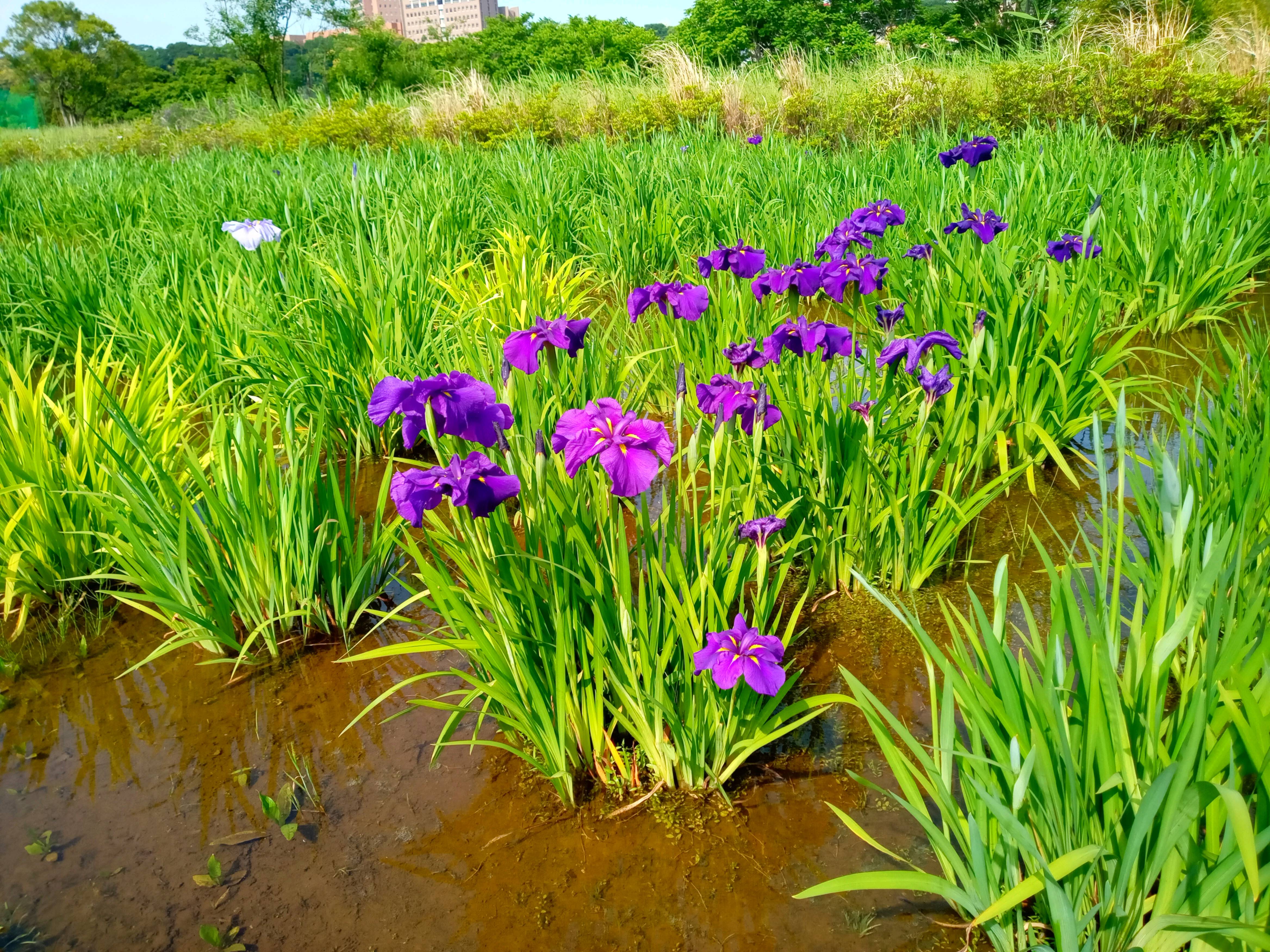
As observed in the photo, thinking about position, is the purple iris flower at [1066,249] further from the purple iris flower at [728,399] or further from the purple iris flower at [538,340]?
the purple iris flower at [538,340]

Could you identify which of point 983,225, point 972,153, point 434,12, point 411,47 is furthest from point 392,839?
point 434,12

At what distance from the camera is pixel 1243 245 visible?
3.78 m

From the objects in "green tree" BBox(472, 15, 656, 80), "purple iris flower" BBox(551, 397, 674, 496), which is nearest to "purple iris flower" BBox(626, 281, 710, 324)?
"purple iris flower" BBox(551, 397, 674, 496)

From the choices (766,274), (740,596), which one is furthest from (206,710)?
(766,274)

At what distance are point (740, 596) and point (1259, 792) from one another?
951 mm

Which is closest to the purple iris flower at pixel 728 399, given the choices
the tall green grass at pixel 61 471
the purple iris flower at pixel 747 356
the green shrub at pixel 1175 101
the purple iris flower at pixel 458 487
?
the purple iris flower at pixel 747 356

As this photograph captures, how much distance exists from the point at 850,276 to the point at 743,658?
129cm

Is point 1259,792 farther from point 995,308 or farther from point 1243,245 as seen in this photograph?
point 1243,245

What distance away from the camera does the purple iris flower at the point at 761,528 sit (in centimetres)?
151

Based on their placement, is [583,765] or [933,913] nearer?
[933,913]

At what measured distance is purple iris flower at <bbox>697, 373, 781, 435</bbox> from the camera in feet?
5.33

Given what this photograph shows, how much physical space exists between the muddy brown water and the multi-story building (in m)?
192

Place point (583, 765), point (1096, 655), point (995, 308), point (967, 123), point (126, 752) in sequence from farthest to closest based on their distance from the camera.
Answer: point (967, 123) → point (995, 308) → point (126, 752) → point (583, 765) → point (1096, 655)

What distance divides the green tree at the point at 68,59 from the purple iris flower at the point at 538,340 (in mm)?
49920
